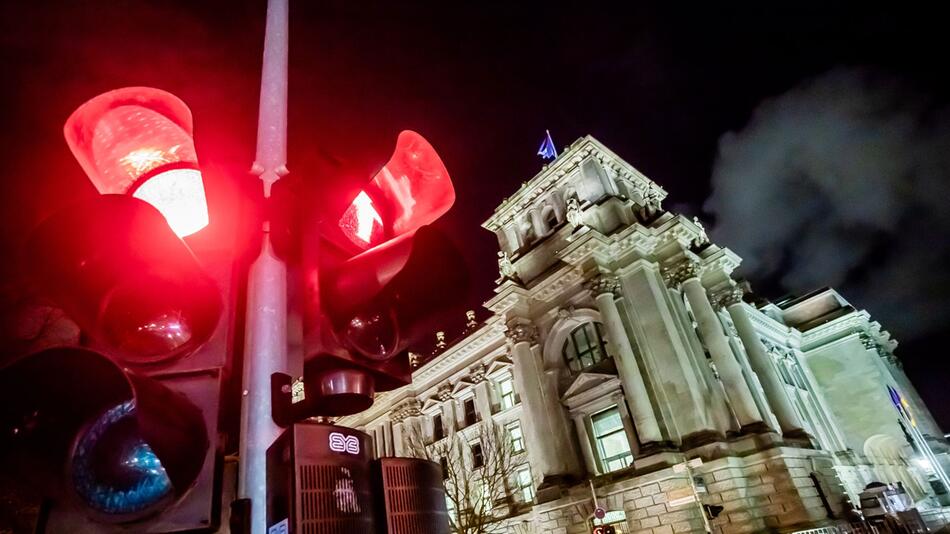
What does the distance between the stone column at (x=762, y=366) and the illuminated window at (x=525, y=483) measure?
48.7 ft

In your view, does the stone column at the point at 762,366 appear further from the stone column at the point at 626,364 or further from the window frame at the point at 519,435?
the window frame at the point at 519,435

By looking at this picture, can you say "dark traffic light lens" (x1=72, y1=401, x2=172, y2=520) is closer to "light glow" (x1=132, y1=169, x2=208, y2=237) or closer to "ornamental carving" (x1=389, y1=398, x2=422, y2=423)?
"light glow" (x1=132, y1=169, x2=208, y2=237)

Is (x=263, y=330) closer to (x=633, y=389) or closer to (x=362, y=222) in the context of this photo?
(x=362, y=222)

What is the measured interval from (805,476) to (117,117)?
2862 cm

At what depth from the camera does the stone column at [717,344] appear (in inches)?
954

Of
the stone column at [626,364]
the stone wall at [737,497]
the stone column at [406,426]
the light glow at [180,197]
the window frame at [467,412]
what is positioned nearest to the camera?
the light glow at [180,197]

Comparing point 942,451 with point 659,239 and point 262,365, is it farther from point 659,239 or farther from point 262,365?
point 262,365

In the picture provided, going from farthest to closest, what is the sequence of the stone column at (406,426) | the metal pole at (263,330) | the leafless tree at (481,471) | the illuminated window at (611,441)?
1. the stone column at (406,426)
2. the leafless tree at (481,471)
3. the illuminated window at (611,441)
4. the metal pole at (263,330)

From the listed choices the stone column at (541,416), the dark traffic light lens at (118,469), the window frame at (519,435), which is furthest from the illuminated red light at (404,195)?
the window frame at (519,435)

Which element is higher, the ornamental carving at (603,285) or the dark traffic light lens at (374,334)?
the ornamental carving at (603,285)

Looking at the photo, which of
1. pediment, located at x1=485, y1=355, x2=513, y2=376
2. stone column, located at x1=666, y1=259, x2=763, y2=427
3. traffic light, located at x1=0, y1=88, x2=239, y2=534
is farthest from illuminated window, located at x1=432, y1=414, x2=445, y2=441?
traffic light, located at x1=0, y1=88, x2=239, y2=534

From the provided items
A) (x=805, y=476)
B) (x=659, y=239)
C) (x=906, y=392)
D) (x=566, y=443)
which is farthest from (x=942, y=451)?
(x=566, y=443)

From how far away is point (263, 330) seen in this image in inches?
81.3

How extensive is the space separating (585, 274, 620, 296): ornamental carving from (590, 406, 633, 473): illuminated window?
251 inches
